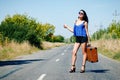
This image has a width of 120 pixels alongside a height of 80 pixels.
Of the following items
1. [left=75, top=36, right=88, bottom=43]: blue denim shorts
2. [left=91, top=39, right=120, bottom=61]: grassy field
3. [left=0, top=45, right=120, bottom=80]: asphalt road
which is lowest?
[left=0, top=45, right=120, bottom=80]: asphalt road

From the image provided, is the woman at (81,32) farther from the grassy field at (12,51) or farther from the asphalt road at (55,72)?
the grassy field at (12,51)

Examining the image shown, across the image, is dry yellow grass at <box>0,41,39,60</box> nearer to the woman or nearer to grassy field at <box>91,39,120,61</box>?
grassy field at <box>91,39,120,61</box>

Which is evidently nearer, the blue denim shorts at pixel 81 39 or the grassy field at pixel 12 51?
the blue denim shorts at pixel 81 39

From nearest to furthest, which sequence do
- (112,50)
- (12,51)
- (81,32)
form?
(81,32)
(12,51)
(112,50)

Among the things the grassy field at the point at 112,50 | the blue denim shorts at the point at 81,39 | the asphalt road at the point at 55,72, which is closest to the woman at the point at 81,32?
the blue denim shorts at the point at 81,39

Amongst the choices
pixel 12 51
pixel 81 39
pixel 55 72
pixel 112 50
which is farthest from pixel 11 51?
pixel 81 39

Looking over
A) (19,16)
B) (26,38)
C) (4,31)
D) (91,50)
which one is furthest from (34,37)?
(91,50)

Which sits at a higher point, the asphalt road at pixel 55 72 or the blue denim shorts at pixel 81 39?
the blue denim shorts at pixel 81 39

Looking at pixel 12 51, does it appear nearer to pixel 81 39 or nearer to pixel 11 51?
pixel 11 51

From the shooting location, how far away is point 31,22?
51969 millimetres

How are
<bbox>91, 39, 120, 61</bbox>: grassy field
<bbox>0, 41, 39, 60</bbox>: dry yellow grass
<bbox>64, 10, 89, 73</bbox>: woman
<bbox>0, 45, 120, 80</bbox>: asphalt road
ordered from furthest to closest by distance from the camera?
<bbox>0, 41, 39, 60</bbox>: dry yellow grass, <bbox>91, 39, 120, 61</bbox>: grassy field, <bbox>64, 10, 89, 73</bbox>: woman, <bbox>0, 45, 120, 80</bbox>: asphalt road

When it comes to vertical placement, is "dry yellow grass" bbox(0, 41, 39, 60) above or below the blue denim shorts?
below

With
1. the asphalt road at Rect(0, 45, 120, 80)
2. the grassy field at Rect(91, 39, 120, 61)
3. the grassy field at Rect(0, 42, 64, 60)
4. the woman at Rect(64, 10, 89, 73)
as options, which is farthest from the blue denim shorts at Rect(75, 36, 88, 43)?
the grassy field at Rect(0, 42, 64, 60)

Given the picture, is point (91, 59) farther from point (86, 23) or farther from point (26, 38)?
point (26, 38)
